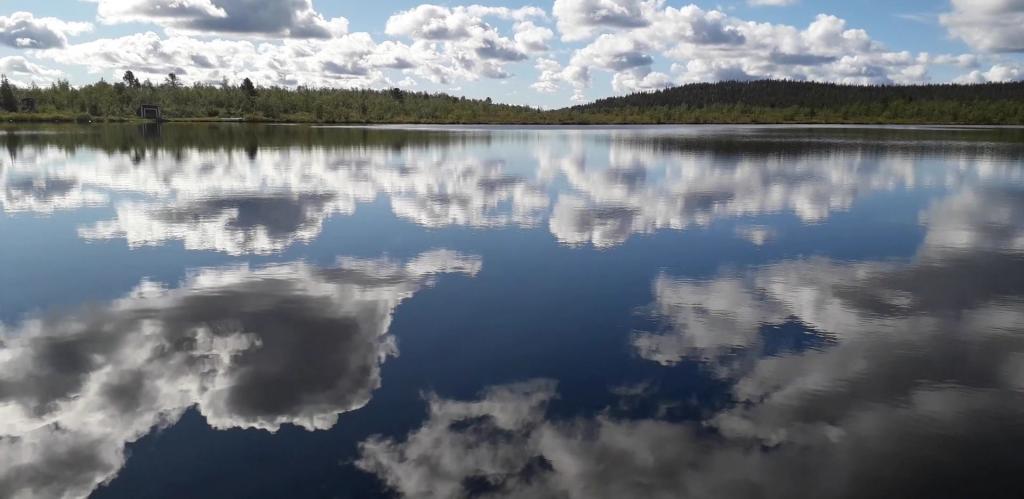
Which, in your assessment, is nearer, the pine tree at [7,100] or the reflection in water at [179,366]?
the reflection in water at [179,366]

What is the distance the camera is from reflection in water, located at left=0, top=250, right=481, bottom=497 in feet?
30.7

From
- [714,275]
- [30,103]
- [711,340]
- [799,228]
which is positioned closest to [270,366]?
[711,340]

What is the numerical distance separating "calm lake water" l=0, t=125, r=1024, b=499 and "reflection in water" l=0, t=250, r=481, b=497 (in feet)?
0.20

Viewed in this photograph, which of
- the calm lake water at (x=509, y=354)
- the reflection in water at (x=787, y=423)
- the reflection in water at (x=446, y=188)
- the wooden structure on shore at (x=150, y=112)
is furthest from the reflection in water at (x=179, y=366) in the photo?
the wooden structure on shore at (x=150, y=112)

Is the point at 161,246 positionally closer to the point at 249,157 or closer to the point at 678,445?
the point at 678,445

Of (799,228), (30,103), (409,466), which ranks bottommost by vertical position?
(409,466)

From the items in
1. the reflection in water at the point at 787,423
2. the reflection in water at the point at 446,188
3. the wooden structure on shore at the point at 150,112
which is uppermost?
the wooden structure on shore at the point at 150,112

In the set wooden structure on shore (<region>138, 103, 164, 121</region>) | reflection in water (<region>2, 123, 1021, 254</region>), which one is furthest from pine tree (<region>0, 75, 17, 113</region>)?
reflection in water (<region>2, 123, 1021, 254</region>)

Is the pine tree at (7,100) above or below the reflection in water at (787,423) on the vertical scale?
above

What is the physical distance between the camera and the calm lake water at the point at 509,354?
28.6 ft

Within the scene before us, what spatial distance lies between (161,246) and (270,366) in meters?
12.7

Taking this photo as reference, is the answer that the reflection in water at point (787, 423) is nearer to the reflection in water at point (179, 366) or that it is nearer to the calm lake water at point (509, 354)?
the calm lake water at point (509, 354)

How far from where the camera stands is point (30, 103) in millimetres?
196625

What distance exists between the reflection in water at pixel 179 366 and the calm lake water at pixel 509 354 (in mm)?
60
